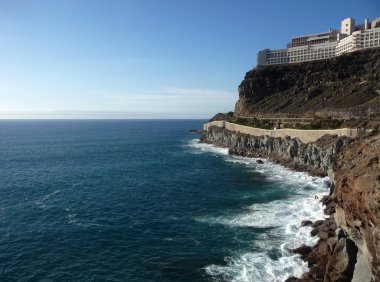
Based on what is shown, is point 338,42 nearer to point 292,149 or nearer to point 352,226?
point 292,149

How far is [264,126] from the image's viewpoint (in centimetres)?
10944

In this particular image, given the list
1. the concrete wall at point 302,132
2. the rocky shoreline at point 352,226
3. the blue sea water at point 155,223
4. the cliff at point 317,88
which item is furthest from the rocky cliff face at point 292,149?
the cliff at point 317,88

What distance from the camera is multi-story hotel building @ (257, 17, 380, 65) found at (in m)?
156

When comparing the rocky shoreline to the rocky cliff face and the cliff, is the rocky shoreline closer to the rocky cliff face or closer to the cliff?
the rocky cliff face

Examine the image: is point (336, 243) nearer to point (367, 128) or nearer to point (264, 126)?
point (367, 128)

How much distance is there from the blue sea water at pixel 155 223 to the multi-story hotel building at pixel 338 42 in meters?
105

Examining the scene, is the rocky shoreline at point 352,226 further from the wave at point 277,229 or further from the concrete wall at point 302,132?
the concrete wall at point 302,132

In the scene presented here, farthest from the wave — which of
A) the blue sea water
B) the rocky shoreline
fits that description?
the rocky shoreline

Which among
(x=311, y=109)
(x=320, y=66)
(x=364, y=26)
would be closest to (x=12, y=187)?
(x=311, y=109)

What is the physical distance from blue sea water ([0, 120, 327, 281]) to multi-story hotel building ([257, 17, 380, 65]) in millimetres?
105032

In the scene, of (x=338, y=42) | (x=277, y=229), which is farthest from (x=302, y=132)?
(x=338, y=42)

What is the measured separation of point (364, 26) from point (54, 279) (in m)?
181

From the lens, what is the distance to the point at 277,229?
4259 centimetres

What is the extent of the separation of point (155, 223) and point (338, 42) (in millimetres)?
160825
